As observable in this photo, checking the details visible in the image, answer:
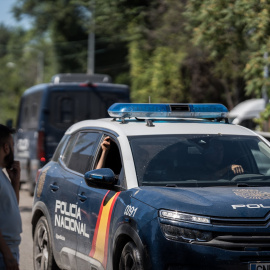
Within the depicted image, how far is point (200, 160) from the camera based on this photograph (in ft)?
21.1

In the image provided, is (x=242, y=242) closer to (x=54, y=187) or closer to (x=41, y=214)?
(x=54, y=187)

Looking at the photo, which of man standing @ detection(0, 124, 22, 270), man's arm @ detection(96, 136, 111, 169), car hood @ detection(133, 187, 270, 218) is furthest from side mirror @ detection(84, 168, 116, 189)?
man standing @ detection(0, 124, 22, 270)

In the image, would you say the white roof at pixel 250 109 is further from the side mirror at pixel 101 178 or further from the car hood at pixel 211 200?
the car hood at pixel 211 200

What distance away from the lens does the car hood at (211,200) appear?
5.25 meters

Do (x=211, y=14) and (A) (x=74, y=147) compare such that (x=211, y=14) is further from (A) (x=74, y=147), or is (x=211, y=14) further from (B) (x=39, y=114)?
(A) (x=74, y=147)

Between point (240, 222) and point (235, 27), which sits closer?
point (240, 222)

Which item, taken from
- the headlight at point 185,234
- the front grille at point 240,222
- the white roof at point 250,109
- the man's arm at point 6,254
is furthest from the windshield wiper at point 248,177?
the white roof at point 250,109

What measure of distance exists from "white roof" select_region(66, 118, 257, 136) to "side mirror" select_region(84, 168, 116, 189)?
51 centimetres

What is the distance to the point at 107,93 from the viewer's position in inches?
648

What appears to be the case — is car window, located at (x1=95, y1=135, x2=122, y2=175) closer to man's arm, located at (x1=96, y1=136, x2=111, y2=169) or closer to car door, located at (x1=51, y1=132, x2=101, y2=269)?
man's arm, located at (x1=96, y1=136, x2=111, y2=169)

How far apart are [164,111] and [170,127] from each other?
0.32 meters

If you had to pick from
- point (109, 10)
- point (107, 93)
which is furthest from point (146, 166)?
point (109, 10)

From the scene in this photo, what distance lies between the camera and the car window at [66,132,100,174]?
7094 mm

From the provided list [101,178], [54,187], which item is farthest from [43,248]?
[101,178]
